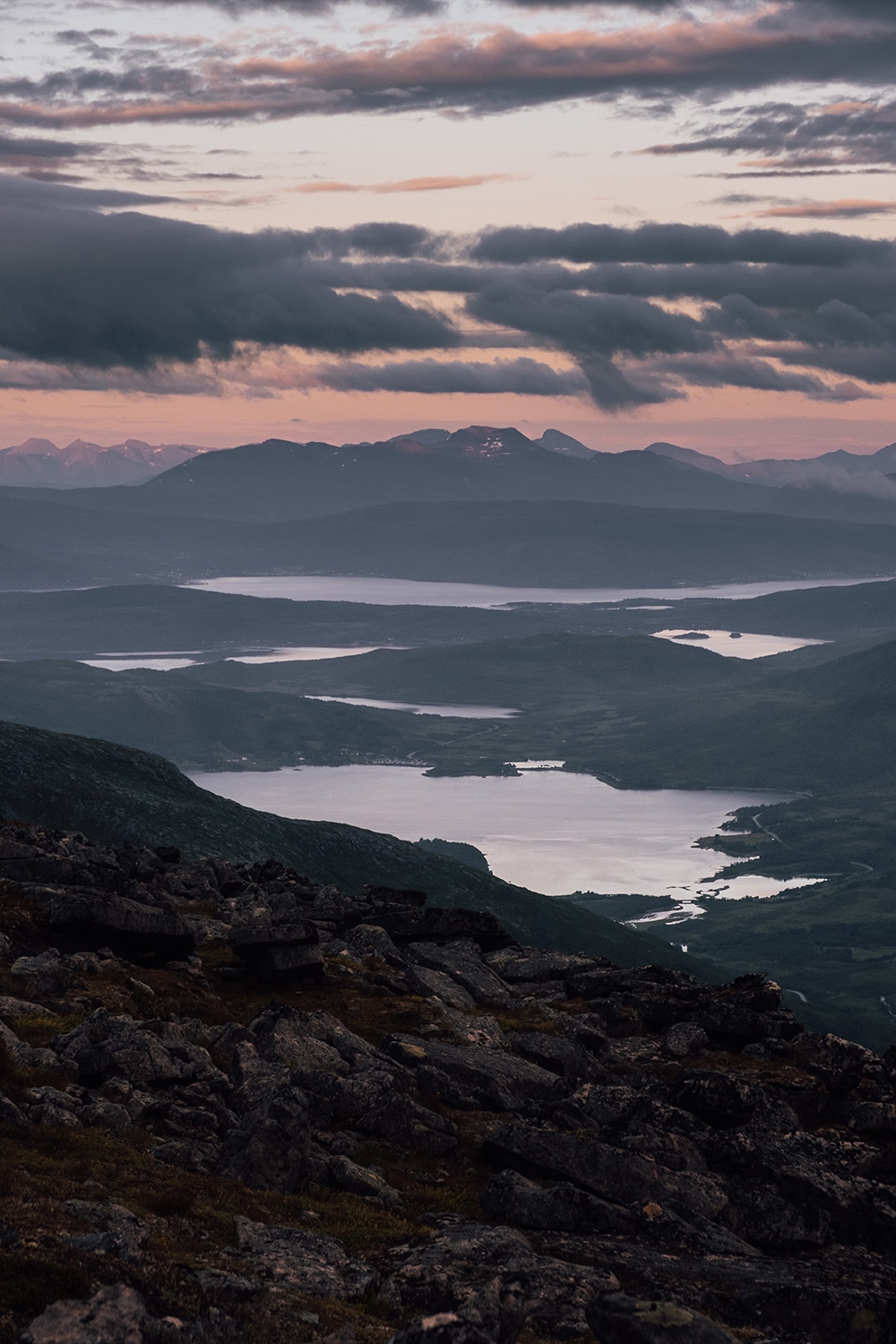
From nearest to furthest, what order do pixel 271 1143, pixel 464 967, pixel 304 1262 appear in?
pixel 304 1262 < pixel 271 1143 < pixel 464 967

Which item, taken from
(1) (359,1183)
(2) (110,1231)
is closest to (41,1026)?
(1) (359,1183)

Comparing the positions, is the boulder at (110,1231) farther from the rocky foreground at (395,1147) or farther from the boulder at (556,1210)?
the boulder at (556,1210)

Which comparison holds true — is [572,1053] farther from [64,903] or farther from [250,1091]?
[64,903]

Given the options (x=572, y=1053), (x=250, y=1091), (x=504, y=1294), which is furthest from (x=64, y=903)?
(x=504, y=1294)

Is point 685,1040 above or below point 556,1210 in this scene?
below

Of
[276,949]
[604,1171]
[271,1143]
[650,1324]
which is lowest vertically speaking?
[276,949]

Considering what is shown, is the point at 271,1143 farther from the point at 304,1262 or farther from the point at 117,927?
the point at 117,927

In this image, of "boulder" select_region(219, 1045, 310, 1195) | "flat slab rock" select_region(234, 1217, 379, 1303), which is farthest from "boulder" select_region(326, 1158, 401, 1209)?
"flat slab rock" select_region(234, 1217, 379, 1303)
